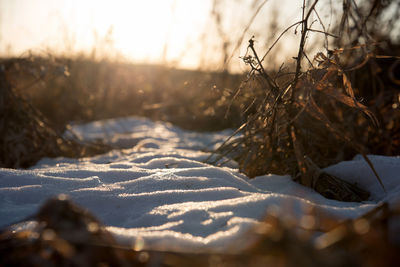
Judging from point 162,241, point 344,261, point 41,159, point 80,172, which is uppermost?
point 344,261

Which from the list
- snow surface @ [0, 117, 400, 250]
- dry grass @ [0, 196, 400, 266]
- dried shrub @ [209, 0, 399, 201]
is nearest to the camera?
dry grass @ [0, 196, 400, 266]

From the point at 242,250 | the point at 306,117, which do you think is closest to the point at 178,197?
the point at 242,250

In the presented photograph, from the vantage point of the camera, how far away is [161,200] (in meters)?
1.35

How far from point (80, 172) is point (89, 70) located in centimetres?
517

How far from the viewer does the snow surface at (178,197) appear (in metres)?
1.04

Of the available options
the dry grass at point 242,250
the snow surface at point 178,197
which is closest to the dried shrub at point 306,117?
the snow surface at point 178,197

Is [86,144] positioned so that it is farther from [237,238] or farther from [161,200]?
[237,238]

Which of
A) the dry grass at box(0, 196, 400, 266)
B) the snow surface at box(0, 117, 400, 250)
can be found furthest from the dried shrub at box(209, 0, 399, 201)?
the dry grass at box(0, 196, 400, 266)

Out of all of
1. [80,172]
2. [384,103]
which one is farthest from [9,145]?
[384,103]

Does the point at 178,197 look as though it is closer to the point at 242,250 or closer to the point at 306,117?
the point at 242,250

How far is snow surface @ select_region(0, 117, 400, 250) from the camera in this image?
1.04m

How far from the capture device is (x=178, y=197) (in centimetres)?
138

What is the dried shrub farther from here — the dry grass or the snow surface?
the dry grass

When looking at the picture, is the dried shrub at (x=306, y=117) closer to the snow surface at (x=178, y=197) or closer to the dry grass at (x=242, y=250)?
the snow surface at (x=178, y=197)
